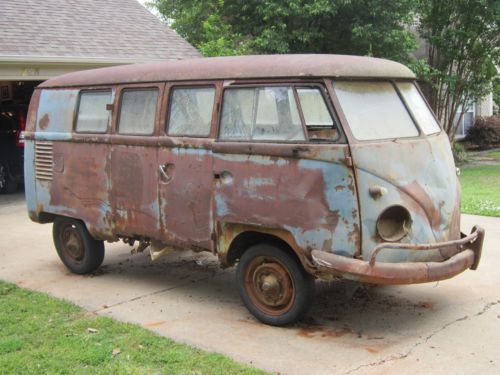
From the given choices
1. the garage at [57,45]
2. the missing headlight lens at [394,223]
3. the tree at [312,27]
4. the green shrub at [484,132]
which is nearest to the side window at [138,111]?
the missing headlight lens at [394,223]

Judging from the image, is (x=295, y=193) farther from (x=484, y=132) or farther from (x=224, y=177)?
(x=484, y=132)

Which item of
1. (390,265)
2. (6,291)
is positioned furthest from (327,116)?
(6,291)

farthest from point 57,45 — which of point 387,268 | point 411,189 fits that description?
point 387,268

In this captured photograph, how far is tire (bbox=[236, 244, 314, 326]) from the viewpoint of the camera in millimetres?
5117

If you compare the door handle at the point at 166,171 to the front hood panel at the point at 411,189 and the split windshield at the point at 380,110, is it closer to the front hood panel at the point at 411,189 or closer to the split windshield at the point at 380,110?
the split windshield at the point at 380,110

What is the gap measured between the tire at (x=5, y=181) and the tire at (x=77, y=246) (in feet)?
24.6

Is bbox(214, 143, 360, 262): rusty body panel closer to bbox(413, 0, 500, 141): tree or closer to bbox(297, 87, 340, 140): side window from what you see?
bbox(297, 87, 340, 140): side window

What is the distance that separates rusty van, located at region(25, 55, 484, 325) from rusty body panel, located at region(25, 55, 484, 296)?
0.01 m

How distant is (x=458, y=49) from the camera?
16.6 m

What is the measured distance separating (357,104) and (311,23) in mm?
10684

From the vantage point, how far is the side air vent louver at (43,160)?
6.94m

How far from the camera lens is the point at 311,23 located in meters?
15.2

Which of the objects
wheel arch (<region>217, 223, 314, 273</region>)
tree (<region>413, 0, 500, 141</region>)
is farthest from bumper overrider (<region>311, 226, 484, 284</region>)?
tree (<region>413, 0, 500, 141</region>)

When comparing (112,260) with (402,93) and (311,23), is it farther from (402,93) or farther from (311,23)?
(311,23)
